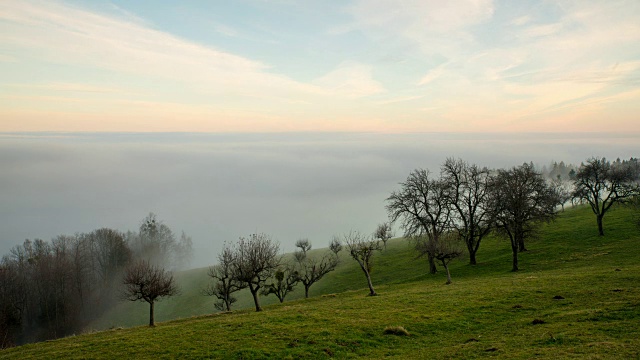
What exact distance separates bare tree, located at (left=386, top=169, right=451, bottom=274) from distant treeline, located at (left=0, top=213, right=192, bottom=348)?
8518 cm

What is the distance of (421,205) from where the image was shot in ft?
223

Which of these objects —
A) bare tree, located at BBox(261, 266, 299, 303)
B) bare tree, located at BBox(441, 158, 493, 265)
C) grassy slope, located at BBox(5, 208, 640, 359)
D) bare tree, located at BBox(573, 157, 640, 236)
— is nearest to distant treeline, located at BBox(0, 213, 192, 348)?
bare tree, located at BBox(261, 266, 299, 303)

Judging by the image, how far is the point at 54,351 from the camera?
30.8 metres

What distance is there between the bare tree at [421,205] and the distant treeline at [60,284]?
8518cm

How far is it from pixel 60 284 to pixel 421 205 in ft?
338

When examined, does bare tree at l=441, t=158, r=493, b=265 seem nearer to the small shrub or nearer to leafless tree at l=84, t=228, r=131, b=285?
the small shrub

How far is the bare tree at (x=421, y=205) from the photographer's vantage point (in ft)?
220

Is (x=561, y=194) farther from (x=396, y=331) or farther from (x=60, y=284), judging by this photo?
(x=60, y=284)

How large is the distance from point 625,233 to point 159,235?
146221 millimetres

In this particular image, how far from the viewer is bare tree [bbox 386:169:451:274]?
66.9 meters

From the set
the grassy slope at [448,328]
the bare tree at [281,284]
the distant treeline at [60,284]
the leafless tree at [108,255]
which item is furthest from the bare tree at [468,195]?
the leafless tree at [108,255]

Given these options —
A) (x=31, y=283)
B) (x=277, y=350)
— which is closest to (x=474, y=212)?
(x=277, y=350)

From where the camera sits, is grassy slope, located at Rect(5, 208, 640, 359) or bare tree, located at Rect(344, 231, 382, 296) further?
bare tree, located at Rect(344, 231, 382, 296)

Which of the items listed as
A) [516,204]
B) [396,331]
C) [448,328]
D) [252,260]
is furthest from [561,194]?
[396,331]
